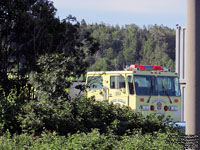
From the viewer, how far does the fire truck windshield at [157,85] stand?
18.8m

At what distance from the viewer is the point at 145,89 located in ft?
62.1

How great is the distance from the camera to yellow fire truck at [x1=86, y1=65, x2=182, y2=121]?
18.6m

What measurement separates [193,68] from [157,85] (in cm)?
1243

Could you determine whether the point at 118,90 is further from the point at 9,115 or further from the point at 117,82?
the point at 9,115

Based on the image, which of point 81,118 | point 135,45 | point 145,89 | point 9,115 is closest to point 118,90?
point 145,89

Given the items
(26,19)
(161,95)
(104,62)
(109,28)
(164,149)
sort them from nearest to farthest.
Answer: (164,149)
(26,19)
(161,95)
(104,62)
(109,28)

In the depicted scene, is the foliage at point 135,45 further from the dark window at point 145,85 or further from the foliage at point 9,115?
the foliage at point 9,115

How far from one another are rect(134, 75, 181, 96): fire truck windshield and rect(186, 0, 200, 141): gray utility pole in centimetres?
1169

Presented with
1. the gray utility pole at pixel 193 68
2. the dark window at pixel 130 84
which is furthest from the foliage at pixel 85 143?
the dark window at pixel 130 84

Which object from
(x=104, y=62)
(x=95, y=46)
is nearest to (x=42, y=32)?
(x=95, y=46)

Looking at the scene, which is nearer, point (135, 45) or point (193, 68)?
point (193, 68)
